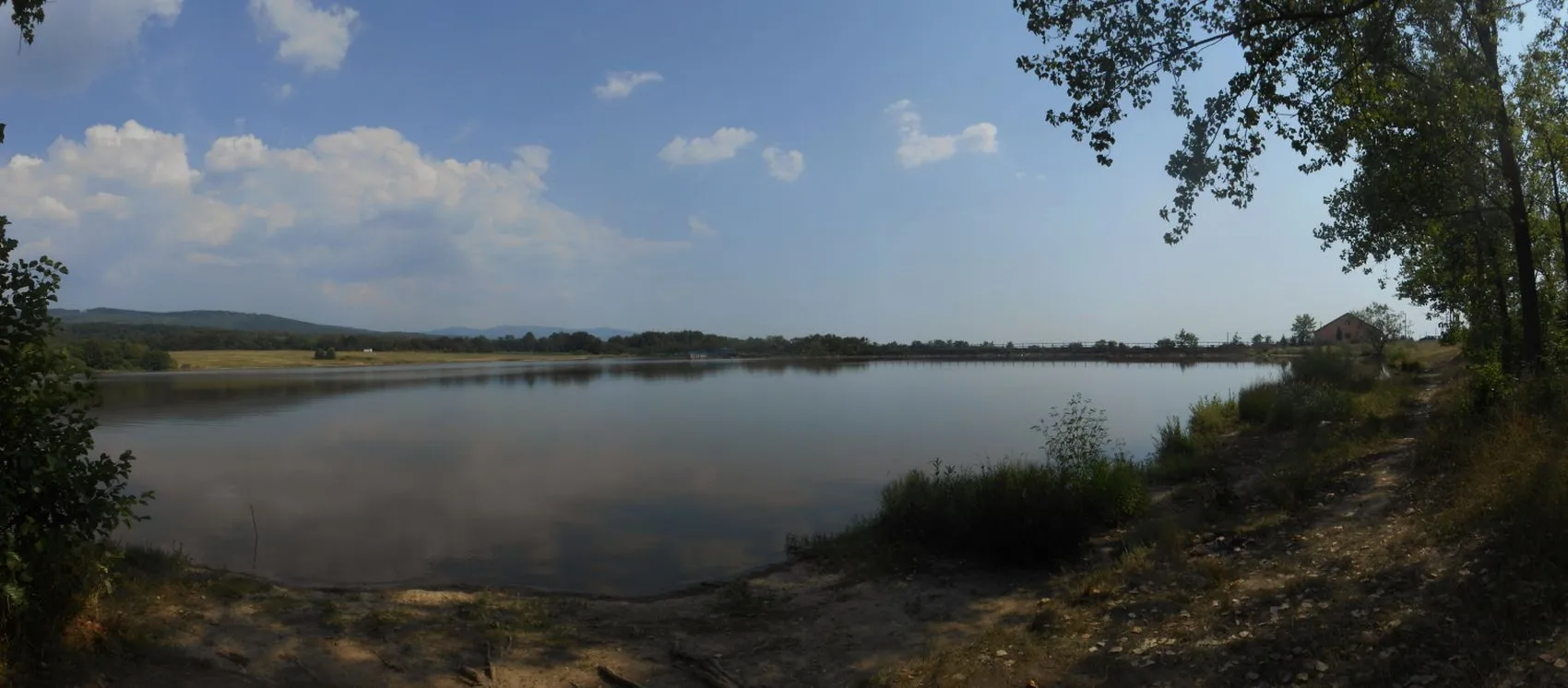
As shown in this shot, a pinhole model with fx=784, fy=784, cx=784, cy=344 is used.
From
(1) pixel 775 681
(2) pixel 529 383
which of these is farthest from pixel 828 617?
(2) pixel 529 383

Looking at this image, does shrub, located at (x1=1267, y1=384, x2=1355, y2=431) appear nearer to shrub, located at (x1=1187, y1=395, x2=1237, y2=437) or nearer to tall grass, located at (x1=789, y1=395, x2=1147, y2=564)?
shrub, located at (x1=1187, y1=395, x2=1237, y2=437)

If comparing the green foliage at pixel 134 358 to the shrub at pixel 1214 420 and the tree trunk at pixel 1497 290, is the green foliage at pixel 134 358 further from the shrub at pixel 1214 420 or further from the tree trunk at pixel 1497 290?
the tree trunk at pixel 1497 290

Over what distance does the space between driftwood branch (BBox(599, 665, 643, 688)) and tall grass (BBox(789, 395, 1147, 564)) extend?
15.7 ft

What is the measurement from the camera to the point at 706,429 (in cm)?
2795

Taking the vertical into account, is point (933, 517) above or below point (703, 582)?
above

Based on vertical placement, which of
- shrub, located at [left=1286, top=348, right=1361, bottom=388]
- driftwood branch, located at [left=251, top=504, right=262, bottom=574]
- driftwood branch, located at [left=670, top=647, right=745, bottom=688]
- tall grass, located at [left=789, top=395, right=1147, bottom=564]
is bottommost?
driftwood branch, located at [left=251, top=504, right=262, bottom=574]

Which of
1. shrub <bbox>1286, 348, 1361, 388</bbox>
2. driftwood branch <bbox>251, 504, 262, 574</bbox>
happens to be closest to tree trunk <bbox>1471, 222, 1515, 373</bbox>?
shrub <bbox>1286, 348, 1361, 388</bbox>

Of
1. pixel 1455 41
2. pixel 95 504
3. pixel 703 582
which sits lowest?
pixel 703 582

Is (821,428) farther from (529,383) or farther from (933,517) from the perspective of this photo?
(529,383)

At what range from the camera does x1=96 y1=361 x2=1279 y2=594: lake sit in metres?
11.4

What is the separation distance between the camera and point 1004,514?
9820 mm

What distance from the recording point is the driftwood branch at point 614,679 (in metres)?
6.05

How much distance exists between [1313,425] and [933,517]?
11.0 meters

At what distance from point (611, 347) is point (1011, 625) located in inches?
6274
